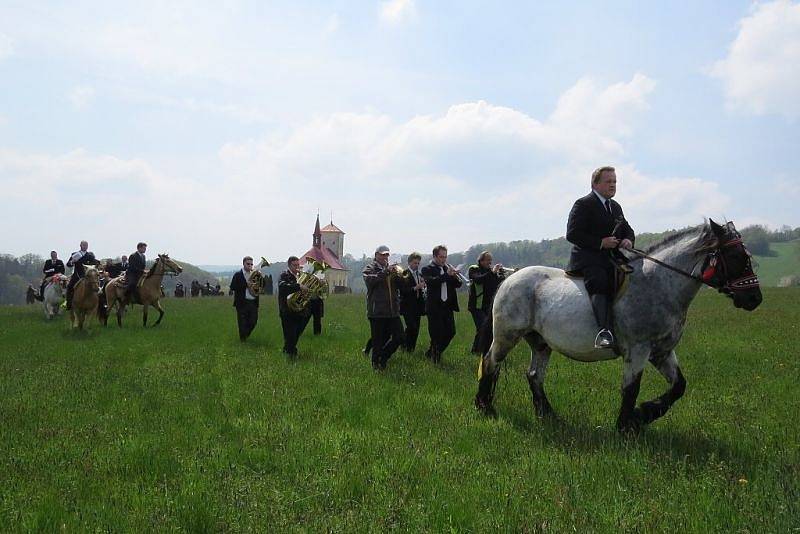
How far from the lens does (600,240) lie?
7.20m

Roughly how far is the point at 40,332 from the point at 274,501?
17.1 metres

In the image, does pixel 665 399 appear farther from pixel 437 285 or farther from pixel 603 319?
pixel 437 285

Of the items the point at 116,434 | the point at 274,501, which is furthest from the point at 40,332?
the point at 274,501

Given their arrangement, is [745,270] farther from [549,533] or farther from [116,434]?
[116,434]

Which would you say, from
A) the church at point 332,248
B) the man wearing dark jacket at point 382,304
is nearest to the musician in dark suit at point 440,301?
the man wearing dark jacket at point 382,304

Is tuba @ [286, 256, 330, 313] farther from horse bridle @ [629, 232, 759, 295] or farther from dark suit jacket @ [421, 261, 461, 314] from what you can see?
horse bridle @ [629, 232, 759, 295]

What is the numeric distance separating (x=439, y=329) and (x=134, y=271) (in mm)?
12963

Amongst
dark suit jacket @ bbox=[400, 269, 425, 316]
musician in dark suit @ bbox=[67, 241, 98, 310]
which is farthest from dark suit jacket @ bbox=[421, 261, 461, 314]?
musician in dark suit @ bbox=[67, 241, 98, 310]

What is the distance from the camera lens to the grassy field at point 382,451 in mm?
4660

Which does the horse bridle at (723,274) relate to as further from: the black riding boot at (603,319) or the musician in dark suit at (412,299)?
the musician in dark suit at (412,299)

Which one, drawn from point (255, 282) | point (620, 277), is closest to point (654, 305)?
point (620, 277)

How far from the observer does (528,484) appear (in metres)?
5.30

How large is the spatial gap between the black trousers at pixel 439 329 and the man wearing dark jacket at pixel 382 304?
102 cm

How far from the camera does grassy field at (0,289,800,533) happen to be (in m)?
4.66
